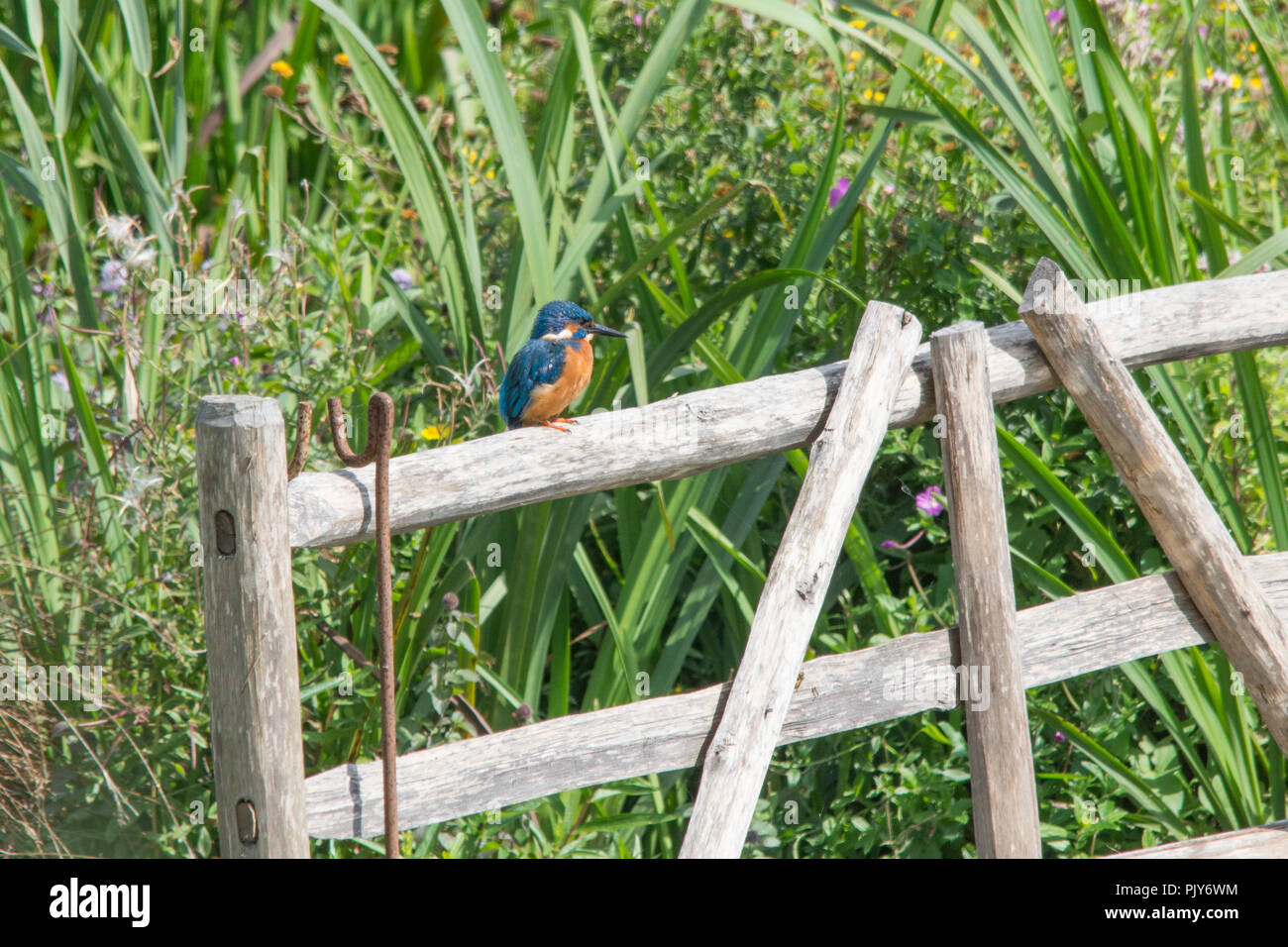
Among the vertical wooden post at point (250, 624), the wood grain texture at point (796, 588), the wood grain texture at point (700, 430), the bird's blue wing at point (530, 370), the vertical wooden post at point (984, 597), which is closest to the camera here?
the vertical wooden post at point (250, 624)

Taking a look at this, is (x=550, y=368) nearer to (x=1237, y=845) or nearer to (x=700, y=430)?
(x=700, y=430)

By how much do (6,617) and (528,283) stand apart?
1.28m

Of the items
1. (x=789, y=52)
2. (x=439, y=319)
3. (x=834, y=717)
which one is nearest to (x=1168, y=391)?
(x=834, y=717)

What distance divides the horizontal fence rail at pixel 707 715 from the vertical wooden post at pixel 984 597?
0.19 feet

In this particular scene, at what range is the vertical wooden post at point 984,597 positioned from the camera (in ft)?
6.59

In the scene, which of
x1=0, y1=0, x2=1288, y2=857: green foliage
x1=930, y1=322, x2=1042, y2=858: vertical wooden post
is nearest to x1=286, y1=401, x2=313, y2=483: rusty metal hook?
x1=0, y1=0, x2=1288, y2=857: green foliage

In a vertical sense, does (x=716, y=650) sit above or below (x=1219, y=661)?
above

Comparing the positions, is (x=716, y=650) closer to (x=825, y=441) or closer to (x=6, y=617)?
(x=825, y=441)

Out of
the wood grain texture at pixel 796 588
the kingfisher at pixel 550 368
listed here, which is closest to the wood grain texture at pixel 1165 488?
the wood grain texture at pixel 796 588

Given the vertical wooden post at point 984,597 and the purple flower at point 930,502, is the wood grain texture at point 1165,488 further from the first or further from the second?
the purple flower at point 930,502

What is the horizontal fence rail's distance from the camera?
1745 millimetres

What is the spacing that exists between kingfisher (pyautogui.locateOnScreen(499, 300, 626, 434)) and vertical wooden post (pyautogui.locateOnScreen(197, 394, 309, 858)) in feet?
2.24

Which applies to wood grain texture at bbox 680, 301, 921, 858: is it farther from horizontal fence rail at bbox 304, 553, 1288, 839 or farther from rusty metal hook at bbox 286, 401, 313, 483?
rusty metal hook at bbox 286, 401, 313, 483

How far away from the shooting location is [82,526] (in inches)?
99.7
